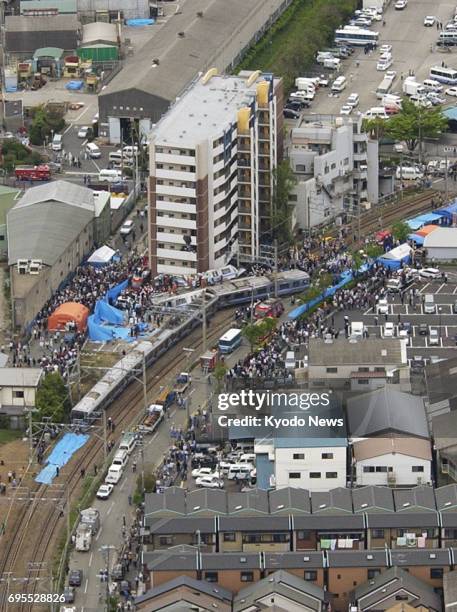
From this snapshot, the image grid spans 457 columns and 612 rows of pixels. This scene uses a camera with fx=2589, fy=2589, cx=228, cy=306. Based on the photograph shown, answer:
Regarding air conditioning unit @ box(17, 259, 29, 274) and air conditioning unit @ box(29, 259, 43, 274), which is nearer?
air conditioning unit @ box(29, 259, 43, 274)

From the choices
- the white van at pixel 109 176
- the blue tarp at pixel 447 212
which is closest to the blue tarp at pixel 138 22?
the white van at pixel 109 176

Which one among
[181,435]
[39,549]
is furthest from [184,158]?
[39,549]

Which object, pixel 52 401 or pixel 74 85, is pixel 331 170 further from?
pixel 74 85

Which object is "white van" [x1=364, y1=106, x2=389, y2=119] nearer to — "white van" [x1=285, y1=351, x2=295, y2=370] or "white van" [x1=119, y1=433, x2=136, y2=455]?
"white van" [x1=285, y1=351, x2=295, y2=370]

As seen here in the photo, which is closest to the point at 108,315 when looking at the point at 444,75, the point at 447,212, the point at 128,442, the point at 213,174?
the point at 213,174

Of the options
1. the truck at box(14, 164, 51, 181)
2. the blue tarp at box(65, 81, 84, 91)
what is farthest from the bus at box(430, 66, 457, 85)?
the truck at box(14, 164, 51, 181)
